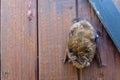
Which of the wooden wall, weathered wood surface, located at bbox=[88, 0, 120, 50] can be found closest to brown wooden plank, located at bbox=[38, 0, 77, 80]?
the wooden wall

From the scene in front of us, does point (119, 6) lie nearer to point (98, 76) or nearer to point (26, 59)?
point (98, 76)

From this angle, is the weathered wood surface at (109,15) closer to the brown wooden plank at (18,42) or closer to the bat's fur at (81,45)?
the bat's fur at (81,45)

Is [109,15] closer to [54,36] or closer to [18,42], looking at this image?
[54,36]

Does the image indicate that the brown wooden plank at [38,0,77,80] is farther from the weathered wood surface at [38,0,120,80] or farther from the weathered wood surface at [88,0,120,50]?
the weathered wood surface at [88,0,120,50]

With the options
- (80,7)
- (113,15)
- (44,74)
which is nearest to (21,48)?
(44,74)

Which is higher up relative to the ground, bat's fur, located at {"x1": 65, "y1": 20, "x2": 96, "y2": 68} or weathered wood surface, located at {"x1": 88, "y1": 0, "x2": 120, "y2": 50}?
weathered wood surface, located at {"x1": 88, "y1": 0, "x2": 120, "y2": 50}
